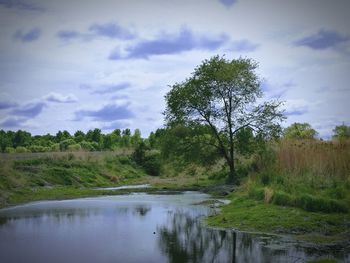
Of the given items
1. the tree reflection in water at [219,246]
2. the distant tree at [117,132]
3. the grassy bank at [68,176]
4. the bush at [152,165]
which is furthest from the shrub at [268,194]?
the distant tree at [117,132]

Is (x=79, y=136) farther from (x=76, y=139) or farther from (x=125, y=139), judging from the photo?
(x=125, y=139)

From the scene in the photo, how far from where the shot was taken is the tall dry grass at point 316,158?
73.7 ft

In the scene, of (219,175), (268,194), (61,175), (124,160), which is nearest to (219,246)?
(268,194)

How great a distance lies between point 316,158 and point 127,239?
37.2 feet

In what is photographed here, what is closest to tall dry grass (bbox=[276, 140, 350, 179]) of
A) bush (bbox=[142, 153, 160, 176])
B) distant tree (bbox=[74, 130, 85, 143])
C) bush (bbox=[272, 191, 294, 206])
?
bush (bbox=[272, 191, 294, 206])

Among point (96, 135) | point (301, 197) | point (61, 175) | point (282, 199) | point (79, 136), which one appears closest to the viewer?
point (301, 197)

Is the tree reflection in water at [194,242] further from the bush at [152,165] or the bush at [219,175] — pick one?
the bush at [152,165]

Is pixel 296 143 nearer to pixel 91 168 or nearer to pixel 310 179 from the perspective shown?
A: pixel 310 179

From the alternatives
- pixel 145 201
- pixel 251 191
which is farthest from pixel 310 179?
pixel 145 201

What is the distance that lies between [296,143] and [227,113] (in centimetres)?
1925

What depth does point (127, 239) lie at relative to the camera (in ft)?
59.4

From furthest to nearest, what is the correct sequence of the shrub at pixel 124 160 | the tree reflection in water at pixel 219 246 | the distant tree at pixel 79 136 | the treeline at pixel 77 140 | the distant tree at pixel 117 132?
the distant tree at pixel 117 132
the distant tree at pixel 79 136
the treeline at pixel 77 140
the shrub at pixel 124 160
the tree reflection in water at pixel 219 246

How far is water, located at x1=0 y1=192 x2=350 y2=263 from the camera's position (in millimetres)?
15134

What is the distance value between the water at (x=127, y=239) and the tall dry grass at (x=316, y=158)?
5.43 meters
